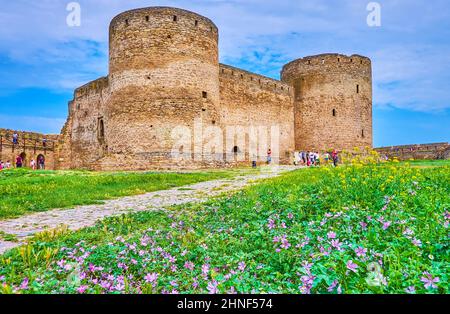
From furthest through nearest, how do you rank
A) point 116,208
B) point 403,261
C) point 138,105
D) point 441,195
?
1. point 138,105
2. point 116,208
3. point 441,195
4. point 403,261

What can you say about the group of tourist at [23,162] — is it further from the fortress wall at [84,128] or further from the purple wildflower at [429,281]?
the purple wildflower at [429,281]

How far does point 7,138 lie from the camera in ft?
94.2

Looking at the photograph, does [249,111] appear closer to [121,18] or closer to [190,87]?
[190,87]

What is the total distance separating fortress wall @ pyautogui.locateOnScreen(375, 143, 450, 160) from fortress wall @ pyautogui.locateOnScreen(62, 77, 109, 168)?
26.1 metres

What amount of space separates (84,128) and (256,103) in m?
12.9

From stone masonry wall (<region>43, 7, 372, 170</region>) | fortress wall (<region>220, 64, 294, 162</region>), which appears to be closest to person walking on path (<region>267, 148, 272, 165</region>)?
fortress wall (<region>220, 64, 294, 162</region>)

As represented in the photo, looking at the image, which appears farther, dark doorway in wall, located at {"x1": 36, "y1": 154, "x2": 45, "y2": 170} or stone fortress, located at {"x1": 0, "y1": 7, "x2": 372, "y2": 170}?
dark doorway in wall, located at {"x1": 36, "y1": 154, "x2": 45, "y2": 170}

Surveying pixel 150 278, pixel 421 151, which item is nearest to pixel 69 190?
pixel 150 278

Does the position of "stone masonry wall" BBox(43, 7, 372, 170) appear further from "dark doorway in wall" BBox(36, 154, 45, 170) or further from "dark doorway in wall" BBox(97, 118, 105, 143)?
"dark doorway in wall" BBox(36, 154, 45, 170)

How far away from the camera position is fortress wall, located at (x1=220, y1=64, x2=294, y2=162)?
27516 millimetres

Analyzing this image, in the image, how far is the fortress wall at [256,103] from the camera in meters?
27.5

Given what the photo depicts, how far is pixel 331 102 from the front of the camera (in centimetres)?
3341

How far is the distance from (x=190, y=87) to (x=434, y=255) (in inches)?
784

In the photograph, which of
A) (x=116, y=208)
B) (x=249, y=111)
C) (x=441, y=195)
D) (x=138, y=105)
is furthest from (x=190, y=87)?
(x=441, y=195)
